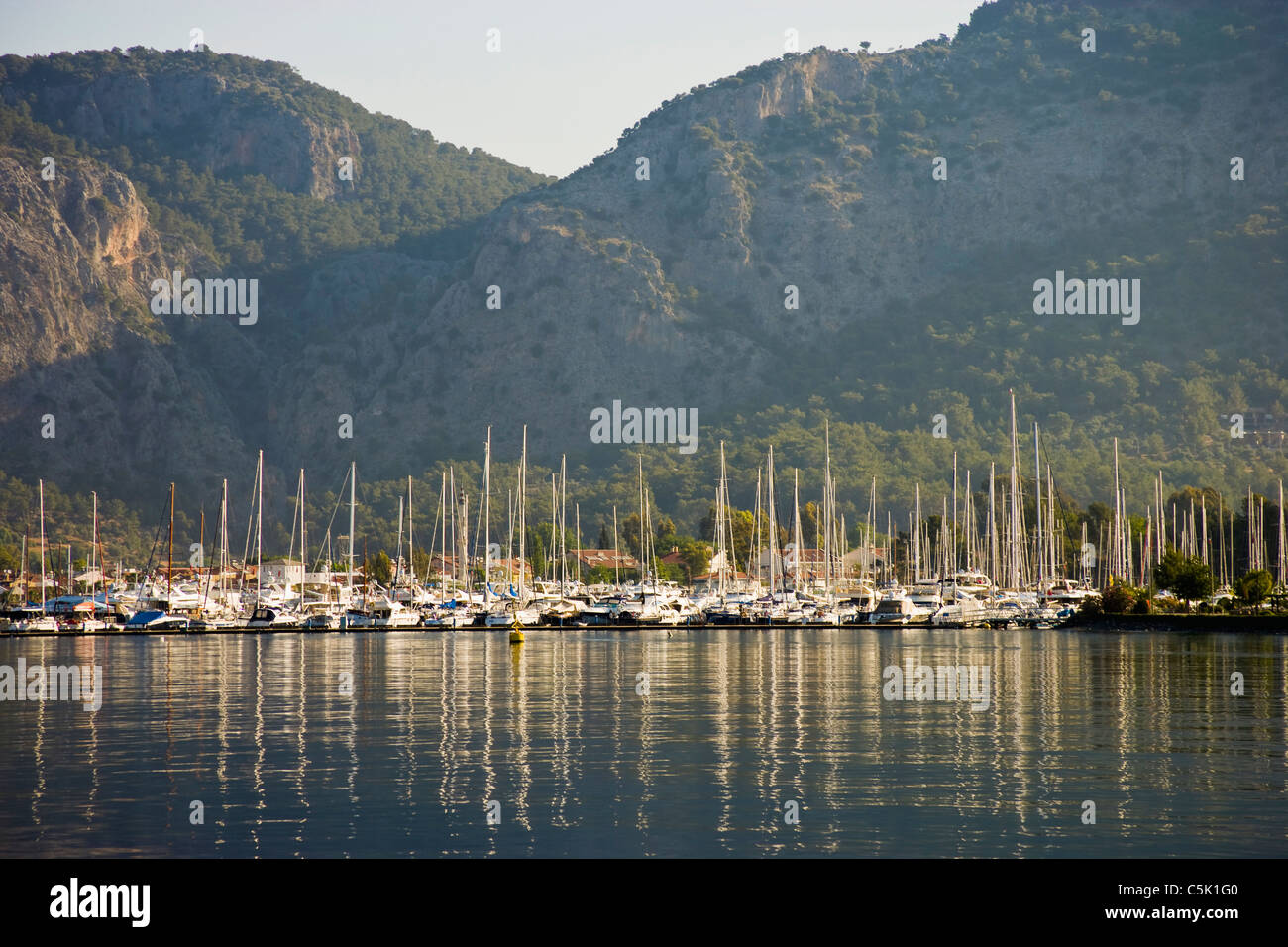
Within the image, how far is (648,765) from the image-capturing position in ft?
104

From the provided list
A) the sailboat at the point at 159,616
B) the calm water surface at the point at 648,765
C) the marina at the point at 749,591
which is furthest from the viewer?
the marina at the point at 749,591

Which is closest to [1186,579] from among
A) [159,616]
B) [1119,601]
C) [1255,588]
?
[1255,588]

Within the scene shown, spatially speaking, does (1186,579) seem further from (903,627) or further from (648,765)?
(648,765)

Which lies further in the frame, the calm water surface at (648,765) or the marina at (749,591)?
the marina at (749,591)

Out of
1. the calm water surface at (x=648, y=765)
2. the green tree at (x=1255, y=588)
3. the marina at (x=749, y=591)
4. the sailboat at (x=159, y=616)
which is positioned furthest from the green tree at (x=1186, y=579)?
the sailboat at (x=159, y=616)

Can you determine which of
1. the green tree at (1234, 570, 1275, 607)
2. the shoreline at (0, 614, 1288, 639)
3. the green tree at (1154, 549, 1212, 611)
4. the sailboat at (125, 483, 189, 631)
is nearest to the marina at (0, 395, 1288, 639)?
the sailboat at (125, 483, 189, 631)

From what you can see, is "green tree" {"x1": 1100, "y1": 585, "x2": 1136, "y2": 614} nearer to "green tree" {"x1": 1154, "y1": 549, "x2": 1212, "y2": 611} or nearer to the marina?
the marina

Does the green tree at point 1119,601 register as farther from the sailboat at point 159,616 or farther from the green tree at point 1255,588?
the sailboat at point 159,616

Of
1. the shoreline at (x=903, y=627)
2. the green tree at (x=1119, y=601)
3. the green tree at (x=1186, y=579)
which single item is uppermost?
the green tree at (x=1186, y=579)

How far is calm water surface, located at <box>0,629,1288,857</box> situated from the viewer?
23.8 m

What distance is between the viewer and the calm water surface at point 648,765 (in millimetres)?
23812
